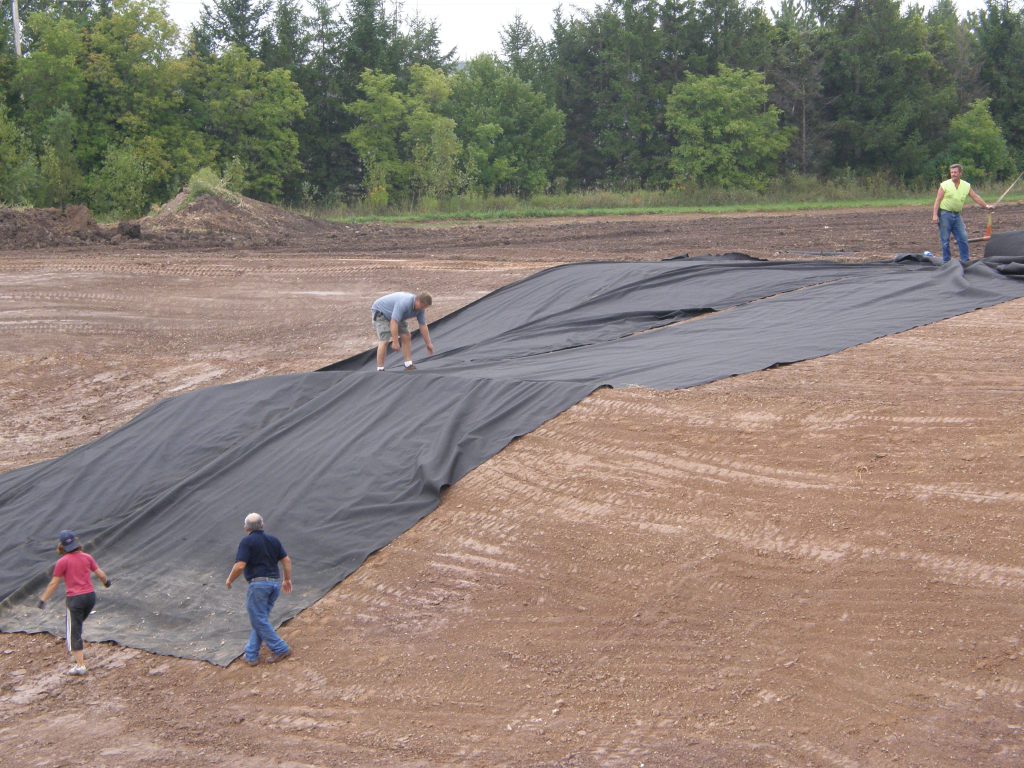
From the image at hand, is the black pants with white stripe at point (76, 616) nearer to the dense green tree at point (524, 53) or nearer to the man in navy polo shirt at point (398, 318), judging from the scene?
the man in navy polo shirt at point (398, 318)

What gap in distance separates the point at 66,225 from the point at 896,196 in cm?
2765

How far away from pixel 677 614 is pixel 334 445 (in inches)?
176

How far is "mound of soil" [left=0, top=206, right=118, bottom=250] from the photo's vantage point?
93.1ft

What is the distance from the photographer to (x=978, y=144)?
41781 millimetres


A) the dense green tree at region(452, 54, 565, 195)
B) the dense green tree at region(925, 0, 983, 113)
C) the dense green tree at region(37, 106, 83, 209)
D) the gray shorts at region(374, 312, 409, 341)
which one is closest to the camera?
the gray shorts at region(374, 312, 409, 341)

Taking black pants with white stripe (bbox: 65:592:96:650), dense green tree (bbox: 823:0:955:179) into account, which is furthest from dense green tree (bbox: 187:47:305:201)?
black pants with white stripe (bbox: 65:592:96:650)

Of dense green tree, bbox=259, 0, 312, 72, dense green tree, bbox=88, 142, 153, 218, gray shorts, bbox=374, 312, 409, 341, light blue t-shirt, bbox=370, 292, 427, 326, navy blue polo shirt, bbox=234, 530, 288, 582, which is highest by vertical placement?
dense green tree, bbox=259, 0, 312, 72

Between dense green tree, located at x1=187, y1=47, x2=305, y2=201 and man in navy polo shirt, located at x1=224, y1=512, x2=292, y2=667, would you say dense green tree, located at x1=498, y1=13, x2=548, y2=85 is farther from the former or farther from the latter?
man in navy polo shirt, located at x1=224, y1=512, x2=292, y2=667

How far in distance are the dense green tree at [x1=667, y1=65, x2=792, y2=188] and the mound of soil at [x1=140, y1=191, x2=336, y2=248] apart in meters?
15.8

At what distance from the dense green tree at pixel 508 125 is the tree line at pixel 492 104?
0.27 ft

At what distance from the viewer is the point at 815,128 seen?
143ft

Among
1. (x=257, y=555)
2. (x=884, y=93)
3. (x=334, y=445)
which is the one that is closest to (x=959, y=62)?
(x=884, y=93)

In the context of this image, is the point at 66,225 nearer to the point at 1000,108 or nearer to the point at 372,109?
the point at 372,109

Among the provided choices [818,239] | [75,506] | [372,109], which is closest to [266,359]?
[75,506]
